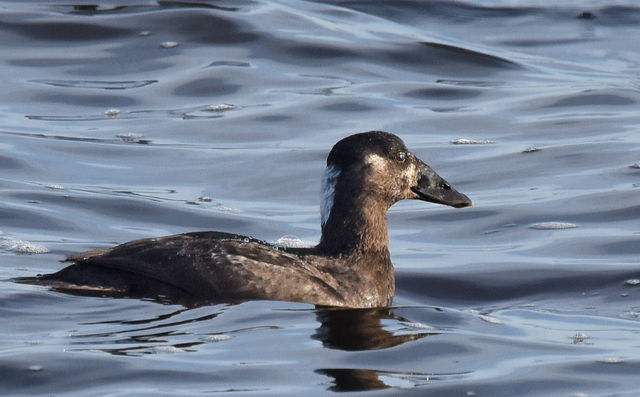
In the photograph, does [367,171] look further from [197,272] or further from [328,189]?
[197,272]

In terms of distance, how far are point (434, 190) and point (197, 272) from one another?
1851mm

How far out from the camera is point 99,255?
824 centimetres

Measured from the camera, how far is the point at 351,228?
8875mm

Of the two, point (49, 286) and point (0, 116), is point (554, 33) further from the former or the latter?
point (49, 286)

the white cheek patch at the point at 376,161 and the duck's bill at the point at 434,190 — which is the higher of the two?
the white cheek patch at the point at 376,161

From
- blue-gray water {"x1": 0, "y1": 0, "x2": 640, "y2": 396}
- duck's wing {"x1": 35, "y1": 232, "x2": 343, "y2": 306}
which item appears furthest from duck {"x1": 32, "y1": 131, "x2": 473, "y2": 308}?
blue-gray water {"x1": 0, "y1": 0, "x2": 640, "y2": 396}

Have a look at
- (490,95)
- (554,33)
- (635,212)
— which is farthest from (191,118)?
(554,33)

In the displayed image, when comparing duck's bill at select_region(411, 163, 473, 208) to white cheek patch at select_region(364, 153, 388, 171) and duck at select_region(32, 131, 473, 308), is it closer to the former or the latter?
duck at select_region(32, 131, 473, 308)

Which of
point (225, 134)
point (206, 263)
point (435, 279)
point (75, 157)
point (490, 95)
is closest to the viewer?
point (206, 263)

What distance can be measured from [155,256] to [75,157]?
5.07 m

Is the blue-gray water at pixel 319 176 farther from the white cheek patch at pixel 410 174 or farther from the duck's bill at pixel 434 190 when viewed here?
the white cheek patch at pixel 410 174

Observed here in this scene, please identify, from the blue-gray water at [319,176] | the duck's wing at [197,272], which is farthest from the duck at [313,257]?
the blue-gray water at [319,176]

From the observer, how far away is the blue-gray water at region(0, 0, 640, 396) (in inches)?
286

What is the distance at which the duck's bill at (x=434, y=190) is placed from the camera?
9.15 metres
